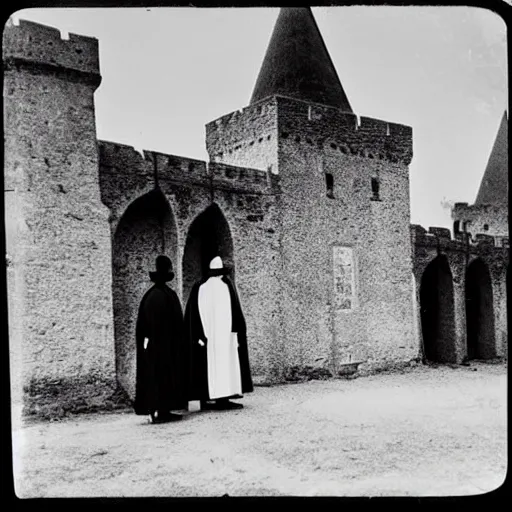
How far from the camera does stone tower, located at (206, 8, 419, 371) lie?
1423cm

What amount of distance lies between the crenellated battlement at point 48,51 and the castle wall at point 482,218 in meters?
18.6

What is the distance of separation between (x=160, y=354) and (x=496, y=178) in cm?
2044

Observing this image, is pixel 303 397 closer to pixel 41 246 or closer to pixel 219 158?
pixel 41 246

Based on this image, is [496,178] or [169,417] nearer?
[169,417]

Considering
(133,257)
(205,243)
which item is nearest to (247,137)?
(205,243)

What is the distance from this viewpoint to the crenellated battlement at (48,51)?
10.1m

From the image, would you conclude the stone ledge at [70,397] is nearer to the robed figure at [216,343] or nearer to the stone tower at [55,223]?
the stone tower at [55,223]

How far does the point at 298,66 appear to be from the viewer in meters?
15.9

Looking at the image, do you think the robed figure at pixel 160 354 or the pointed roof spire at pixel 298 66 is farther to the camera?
the pointed roof spire at pixel 298 66

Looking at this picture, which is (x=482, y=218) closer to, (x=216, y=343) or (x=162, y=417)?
(x=216, y=343)

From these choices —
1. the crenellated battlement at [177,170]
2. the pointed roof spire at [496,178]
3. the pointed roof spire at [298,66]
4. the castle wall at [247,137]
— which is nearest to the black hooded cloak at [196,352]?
the crenellated battlement at [177,170]

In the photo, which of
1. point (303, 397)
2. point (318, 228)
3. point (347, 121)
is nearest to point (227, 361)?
point (303, 397)

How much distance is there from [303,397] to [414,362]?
5.87 m

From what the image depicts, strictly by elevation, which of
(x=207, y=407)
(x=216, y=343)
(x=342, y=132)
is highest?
(x=342, y=132)
